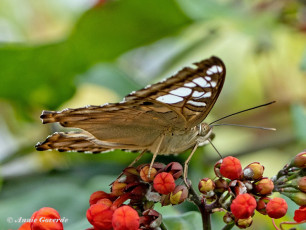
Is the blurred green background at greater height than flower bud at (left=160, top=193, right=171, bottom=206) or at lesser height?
greater

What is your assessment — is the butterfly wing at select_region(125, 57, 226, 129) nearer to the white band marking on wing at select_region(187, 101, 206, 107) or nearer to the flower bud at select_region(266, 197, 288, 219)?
the white band marking on wing at select_region(187, 101, 206, 107)

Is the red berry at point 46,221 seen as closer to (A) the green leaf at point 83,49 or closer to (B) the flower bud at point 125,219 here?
(B) the flower bud at point 125,219

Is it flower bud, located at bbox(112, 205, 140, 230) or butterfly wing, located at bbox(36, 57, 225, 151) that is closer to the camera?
flower bud, located at bbox(112, 205, 140, 230)

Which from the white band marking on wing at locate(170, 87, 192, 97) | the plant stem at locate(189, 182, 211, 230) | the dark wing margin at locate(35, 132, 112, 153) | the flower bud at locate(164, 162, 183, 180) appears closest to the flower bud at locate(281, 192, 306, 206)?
the plant stem at locate(189, 182, 211, 230)

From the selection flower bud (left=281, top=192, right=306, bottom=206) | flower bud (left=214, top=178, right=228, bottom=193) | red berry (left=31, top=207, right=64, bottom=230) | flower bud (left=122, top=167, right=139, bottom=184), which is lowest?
flower bud (left=281, top=192, right=306, bottom=206)

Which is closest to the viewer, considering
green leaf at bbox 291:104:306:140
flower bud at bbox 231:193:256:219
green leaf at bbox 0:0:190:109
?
flower bud at bbox 231:193:256:219

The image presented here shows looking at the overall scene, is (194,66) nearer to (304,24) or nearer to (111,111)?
(111,111)

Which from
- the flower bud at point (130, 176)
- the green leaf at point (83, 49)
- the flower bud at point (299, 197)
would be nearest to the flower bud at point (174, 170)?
the flower bud at point (130, 176)

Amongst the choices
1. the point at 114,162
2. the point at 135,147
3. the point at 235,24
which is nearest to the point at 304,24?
the point at 235,24
